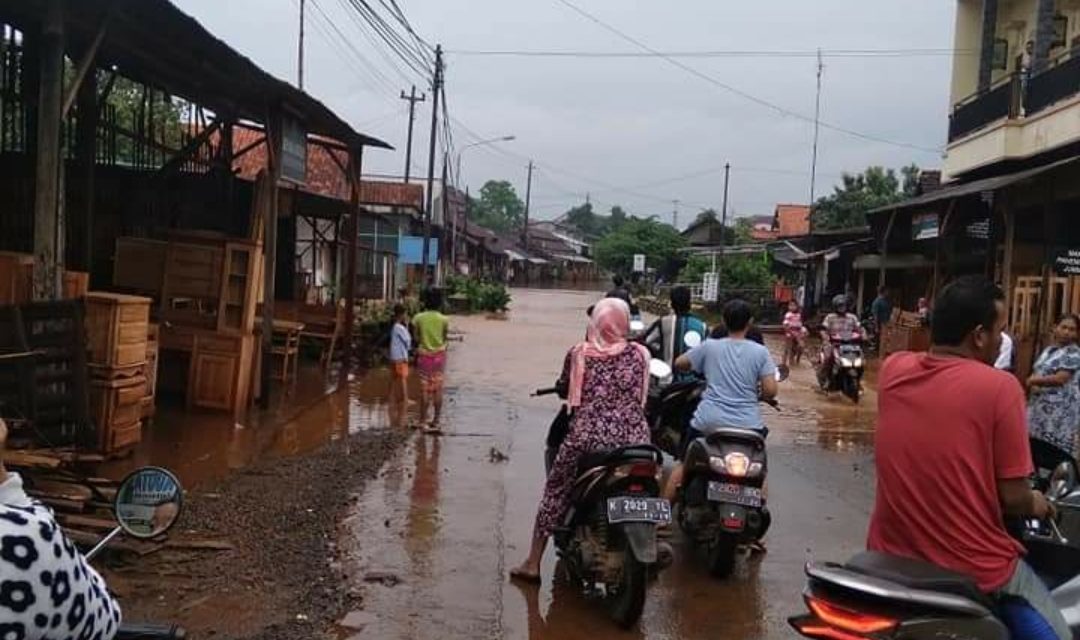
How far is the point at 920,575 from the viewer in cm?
282

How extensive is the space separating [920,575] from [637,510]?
214cm

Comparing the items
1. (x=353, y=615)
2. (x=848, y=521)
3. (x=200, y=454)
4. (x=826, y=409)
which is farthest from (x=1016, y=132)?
(x=353, y=615)


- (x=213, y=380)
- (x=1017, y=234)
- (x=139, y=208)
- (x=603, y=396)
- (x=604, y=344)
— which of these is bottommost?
(x=213, y=380)

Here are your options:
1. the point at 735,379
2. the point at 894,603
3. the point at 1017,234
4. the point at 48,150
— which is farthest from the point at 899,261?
the point at 894,603

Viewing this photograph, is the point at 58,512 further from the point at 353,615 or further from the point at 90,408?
the point at 90,408

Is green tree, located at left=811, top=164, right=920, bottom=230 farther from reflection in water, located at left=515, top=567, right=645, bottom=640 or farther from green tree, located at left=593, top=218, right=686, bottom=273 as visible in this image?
reflection in water, located at left=515, top=567, right=645, bottom=640

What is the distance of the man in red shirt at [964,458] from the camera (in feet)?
9.49

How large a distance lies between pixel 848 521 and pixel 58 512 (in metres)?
5.28

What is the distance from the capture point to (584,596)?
5504 mm

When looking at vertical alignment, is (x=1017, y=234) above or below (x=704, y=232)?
below

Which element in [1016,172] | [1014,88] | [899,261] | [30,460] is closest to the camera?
[30,460]

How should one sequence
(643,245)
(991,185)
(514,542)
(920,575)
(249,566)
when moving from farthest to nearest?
(643,245) → (991,185) → (514,542) → (249,566) → (920,575)

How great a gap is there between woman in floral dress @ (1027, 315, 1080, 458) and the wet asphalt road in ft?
4.80

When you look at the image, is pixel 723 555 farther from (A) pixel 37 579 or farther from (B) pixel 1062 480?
(A) pixel 37 579
